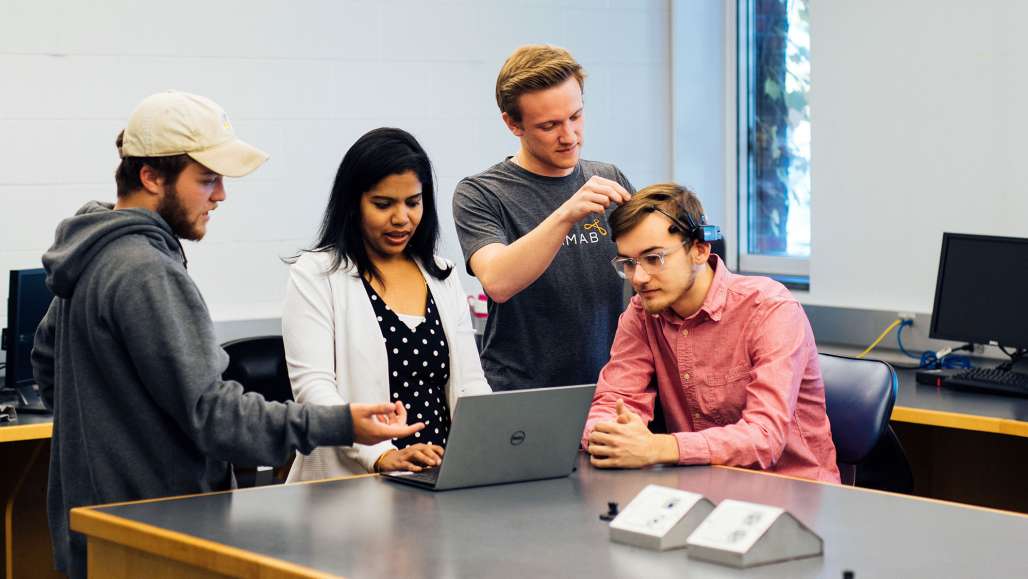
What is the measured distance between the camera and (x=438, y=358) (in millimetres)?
2488

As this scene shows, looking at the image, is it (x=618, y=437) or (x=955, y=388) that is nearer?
(x=618, y=437)

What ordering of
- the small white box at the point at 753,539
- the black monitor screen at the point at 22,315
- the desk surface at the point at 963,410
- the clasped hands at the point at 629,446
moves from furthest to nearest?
the black monitor screen at the point at 22,315 → the desk surface at the point at 963,410 → the clasped hands at the point at 629,446 → the small white box at the point at 753,539

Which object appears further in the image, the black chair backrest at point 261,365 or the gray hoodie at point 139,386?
the black chair backrest at point 261,365

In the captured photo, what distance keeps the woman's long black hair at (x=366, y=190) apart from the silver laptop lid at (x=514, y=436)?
0.48 meters

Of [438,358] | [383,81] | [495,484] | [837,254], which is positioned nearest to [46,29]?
[383,81]

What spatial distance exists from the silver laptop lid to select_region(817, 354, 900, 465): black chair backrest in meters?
0.72

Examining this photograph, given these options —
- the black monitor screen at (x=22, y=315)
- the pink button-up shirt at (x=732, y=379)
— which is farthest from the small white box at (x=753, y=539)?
the black monitor screen at (x=22, y=315)

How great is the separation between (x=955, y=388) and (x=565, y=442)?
1.79 meters

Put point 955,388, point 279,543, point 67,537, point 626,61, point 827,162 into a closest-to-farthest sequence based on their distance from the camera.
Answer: point 279,543 < point 67,537 < point 955,388 < point 827,162 < point 626,61

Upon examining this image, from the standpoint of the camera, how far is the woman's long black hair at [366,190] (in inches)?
96.8

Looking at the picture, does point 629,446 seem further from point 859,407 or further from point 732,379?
point 859,407

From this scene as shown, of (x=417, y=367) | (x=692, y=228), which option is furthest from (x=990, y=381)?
(x=417, y=367)

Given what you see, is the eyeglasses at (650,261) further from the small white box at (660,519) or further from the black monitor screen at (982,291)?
the black monitor screen at (982,291)

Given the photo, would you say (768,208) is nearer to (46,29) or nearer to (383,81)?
(383,81)
